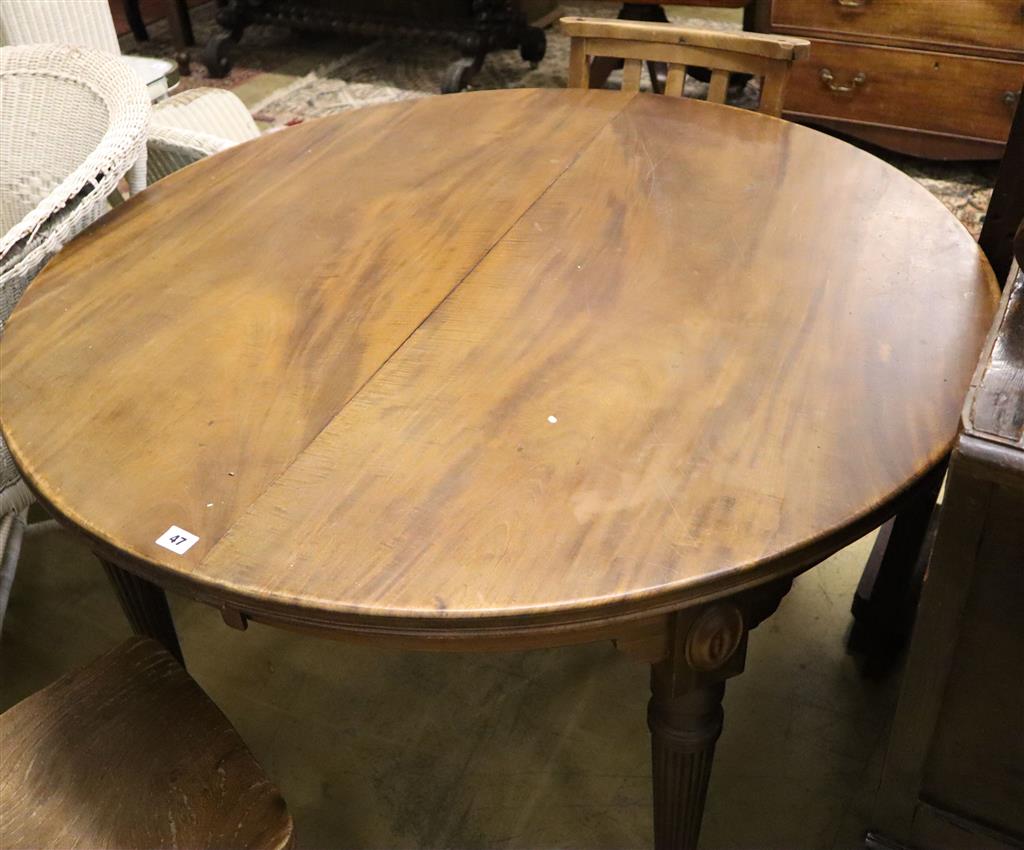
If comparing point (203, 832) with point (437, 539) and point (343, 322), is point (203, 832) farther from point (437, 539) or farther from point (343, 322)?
point (343, 322)

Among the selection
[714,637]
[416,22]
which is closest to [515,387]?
[714,637]

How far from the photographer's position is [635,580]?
859mm

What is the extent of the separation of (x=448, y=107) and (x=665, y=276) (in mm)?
688

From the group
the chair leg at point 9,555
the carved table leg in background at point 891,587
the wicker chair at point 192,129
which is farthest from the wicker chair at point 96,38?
the carved table leg in background at point 891,587

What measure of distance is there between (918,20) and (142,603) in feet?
8.54

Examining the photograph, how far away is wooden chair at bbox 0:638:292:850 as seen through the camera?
38.7 inches

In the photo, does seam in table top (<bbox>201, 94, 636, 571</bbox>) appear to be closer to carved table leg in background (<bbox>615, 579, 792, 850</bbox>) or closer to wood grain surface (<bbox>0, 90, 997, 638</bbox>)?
wood grain surface (<bbox>0, 90, 997, 638</bbox>)

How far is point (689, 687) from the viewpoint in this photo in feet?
3.42

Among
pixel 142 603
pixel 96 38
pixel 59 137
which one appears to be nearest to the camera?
pixel 142 603

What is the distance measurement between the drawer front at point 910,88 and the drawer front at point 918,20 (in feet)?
0.14

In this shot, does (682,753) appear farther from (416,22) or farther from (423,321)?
Answer: (416,22)

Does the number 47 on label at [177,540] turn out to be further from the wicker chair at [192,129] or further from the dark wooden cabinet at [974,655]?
the wicker chair at [192,129]

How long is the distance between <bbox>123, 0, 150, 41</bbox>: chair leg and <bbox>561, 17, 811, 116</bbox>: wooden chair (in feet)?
11.1

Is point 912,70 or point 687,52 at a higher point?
point 687,52
